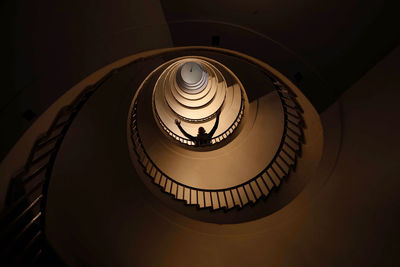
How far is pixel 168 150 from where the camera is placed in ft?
26.2

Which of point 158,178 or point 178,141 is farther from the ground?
point 178,141

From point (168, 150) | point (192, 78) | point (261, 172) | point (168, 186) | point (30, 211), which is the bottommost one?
point (30, 211)

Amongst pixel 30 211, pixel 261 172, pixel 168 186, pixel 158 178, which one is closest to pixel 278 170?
pixel 261 172

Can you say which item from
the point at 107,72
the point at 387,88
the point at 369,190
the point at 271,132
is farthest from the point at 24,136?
the point at 271,132

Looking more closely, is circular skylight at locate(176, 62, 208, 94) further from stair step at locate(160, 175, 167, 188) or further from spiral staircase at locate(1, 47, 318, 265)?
stair step at locate(160, 175, 167, 188)

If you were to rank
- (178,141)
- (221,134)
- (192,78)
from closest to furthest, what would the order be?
1. (178,141)
2. (221,134)
3. (192,78)

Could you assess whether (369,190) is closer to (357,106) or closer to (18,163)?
(357,106)

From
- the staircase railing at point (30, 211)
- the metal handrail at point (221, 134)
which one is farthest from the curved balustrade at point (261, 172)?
the staircase railing at point (30, 211)

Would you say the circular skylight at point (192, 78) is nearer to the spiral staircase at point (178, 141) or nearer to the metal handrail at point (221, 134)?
the spiral staircase at point (178, 141)

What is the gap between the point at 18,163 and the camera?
9.53ft

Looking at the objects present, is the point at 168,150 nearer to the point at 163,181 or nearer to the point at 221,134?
Result: the point at 163,181

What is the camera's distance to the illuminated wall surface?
287 centimetres

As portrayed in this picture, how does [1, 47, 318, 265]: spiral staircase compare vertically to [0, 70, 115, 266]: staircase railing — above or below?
above

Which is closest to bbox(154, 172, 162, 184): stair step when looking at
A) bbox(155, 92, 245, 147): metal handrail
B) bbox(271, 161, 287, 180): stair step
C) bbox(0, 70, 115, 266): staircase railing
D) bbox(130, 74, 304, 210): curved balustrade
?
bbox(130, 74, 304, 210): curved balustrade
